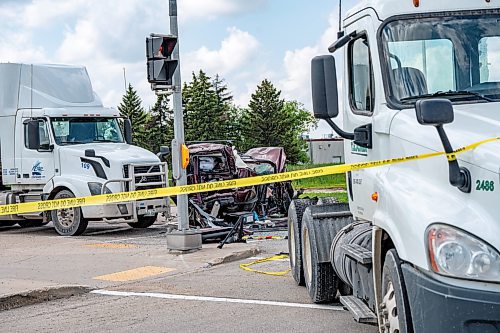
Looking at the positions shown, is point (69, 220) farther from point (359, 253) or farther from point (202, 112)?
point (202, 112)

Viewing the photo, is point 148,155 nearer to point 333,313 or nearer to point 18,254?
point 18,254

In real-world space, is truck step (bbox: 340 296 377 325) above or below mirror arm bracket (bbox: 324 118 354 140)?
below

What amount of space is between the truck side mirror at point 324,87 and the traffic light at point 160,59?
651 centimetres

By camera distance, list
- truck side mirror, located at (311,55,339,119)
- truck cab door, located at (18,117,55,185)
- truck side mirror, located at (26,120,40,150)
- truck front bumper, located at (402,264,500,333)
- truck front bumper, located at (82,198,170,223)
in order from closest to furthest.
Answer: truck front bumper, located at (402,264,500,333), truck side mirror, located at (311,55,339,119), truck front bumper, located at (82,198,170,223), truck side mirror, located at (26,120,40,150), truck cab door, located at (18,117,55,185)

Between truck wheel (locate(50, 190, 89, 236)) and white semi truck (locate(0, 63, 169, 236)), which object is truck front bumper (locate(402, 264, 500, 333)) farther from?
truck wheel (locate(50, 190, 89, 236))

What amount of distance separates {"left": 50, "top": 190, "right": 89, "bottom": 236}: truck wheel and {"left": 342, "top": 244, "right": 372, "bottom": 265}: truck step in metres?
11.2

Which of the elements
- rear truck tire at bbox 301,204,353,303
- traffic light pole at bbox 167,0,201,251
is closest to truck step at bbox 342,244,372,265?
rear truck tire at bbox 301,204,353,303

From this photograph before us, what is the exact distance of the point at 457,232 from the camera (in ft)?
14.0

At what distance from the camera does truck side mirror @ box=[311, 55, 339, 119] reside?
5.75 metres

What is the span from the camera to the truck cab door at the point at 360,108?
609 cm

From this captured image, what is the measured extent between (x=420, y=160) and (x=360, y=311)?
1.60 metres

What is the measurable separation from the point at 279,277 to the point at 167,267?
6.83 feet

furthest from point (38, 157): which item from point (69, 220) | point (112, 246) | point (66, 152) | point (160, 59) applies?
point (160, 59)

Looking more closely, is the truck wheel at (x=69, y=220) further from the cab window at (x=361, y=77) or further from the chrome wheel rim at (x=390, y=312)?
the chrome wheel rim at (x=390, y=312)
